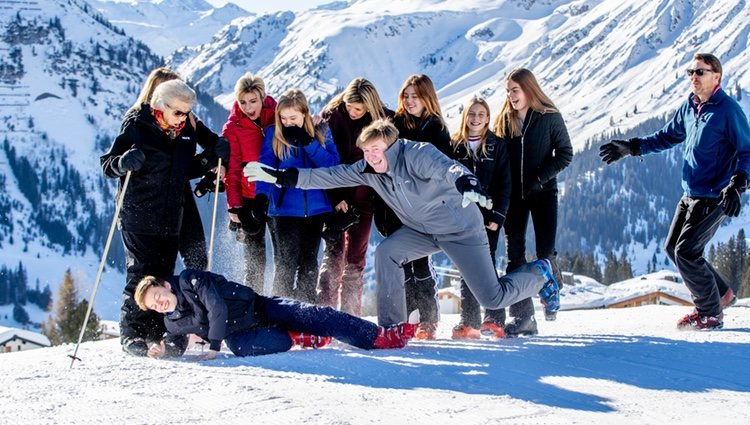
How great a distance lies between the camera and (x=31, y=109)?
17225 cm


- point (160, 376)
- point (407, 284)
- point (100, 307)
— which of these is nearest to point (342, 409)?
point (160, 376)

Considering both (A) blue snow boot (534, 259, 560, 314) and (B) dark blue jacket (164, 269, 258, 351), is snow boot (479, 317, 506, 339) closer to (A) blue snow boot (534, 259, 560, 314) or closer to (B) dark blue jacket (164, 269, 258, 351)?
(A) blue snow boot (534, 259, 560, 314)

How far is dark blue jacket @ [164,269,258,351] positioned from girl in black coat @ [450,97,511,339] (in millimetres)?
1906

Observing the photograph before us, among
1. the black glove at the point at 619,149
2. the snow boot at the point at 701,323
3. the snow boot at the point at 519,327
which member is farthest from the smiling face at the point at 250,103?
the snow boot at the point at 701,323

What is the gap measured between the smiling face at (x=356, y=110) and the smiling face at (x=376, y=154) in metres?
1.09

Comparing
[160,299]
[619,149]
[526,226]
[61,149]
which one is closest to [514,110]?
[526,226]

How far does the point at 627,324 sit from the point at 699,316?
875 millimetres

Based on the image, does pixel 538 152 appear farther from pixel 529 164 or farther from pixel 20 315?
pixel 20 315

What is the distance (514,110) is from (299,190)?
197 cm

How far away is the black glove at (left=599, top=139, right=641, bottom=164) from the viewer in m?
7.18

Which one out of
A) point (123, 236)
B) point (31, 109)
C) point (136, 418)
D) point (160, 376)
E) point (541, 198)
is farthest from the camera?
point (31, 109)

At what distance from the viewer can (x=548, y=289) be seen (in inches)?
252

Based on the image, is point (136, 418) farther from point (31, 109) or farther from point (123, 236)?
point (31, 109)

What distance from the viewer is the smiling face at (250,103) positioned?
6.95 metres
